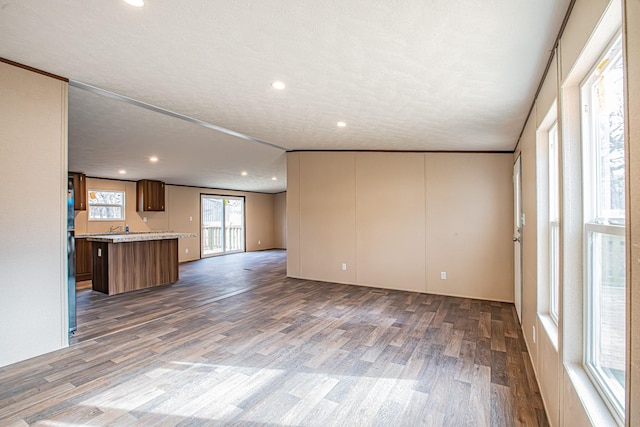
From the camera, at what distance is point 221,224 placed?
35.5 ft

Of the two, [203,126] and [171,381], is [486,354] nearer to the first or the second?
[171,381]

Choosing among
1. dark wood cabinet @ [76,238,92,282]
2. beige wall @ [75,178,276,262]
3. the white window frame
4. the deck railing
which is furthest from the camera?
the deck railing

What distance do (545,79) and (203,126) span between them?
366cm

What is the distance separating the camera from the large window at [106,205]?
7.70 meters

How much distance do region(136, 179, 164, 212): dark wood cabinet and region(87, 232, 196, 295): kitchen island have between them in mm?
2888

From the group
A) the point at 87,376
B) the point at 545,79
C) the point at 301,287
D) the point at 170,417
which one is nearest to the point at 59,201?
the point at 87,376

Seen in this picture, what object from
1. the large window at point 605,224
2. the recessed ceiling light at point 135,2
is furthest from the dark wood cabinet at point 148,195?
the large window at point 605,224

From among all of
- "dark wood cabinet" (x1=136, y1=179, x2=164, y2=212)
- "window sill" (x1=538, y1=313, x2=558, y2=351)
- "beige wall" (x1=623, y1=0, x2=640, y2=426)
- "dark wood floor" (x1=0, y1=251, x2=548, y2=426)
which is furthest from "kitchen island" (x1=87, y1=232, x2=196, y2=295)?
"beige wall" (x1=623, y1=0, x2=640, y2=426)

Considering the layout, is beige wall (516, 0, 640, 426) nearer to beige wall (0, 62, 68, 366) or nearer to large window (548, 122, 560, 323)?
large window (548, 122, 560, 323)

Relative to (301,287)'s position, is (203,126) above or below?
above

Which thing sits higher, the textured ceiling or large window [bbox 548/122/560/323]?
the textured ceiling

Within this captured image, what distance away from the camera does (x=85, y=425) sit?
191cm

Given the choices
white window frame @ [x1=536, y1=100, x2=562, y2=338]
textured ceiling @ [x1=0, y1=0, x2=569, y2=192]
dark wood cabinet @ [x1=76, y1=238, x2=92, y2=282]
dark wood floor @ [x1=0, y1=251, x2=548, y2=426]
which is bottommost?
dark wood floor @ [x1=0, y1=251, x2=548, y2=426]

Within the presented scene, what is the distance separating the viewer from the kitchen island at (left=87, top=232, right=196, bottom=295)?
5176 mm
